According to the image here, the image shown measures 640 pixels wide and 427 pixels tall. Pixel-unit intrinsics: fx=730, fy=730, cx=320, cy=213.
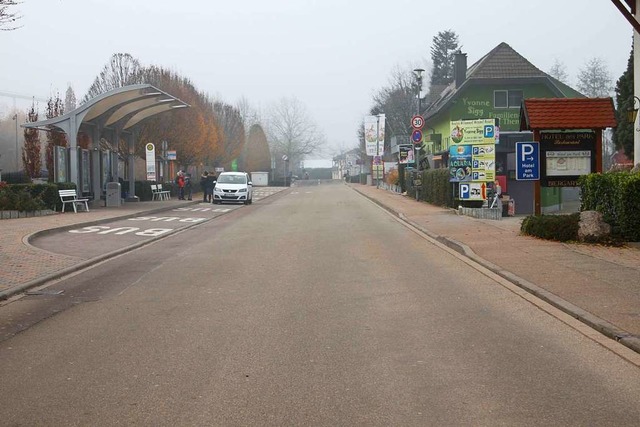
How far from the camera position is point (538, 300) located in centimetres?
980

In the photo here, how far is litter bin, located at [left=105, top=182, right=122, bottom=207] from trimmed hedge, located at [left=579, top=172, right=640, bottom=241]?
72.1 feet

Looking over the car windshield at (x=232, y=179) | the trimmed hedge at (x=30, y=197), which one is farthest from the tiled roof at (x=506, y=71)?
the trimmed hedge at (x=30, y=197)

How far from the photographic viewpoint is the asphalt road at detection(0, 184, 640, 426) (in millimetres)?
5316

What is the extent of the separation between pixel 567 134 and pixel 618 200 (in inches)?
153

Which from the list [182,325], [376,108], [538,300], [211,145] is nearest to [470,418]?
[182,325]

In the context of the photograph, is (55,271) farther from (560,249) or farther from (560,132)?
(560,132)

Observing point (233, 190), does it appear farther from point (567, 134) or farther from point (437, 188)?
point (567, 134)

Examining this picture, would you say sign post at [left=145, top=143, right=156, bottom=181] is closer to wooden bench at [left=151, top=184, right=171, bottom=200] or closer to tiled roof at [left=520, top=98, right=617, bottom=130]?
wooden bench at [left=151, top=184, right=171, bottom=200]

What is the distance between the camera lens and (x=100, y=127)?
33.2 m

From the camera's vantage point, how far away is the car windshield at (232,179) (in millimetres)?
39531

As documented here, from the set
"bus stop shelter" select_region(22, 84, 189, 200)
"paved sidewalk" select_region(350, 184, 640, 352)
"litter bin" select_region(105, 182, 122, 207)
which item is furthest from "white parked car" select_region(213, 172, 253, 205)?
"paved sidewalk" select_region(350, 184, 640, 352)

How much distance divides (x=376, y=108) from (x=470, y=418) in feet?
296

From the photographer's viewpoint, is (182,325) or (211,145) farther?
(211,145)

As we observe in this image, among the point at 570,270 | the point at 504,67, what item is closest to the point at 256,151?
the point at 504,67
